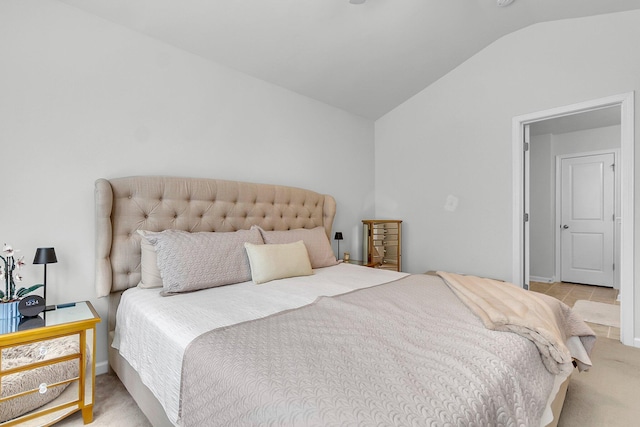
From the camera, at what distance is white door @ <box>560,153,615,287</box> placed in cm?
458

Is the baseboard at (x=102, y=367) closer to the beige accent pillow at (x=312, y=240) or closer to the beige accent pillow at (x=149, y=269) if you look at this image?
the beige accent pillow at (x=149, y=269)

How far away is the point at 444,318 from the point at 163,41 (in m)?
2.69

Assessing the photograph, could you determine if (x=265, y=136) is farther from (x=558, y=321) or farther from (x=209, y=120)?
(x=558, y=321)

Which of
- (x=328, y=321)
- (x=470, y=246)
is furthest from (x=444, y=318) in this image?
(x=470, y=246)

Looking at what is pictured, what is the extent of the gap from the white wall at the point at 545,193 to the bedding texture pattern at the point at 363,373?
459 centimetres

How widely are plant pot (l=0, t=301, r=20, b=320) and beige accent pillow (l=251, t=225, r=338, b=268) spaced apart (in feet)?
4.85

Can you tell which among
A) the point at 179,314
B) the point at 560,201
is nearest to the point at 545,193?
the point at 560,201

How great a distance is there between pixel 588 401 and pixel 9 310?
3.18 meters

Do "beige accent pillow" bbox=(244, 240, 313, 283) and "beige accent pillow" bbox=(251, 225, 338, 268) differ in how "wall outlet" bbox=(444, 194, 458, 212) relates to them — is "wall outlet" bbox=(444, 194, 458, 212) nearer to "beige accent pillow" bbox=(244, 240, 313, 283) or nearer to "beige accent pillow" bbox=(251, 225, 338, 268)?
"beige accent pillow" bbox=(251, 225, 338, 268)

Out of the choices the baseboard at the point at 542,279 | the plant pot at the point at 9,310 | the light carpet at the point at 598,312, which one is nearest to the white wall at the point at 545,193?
the baseboard at the point at 542,279

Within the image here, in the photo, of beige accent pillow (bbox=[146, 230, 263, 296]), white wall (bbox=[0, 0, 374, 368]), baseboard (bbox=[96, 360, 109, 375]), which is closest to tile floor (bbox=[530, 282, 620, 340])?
beige accent pillow (bbox=[146, 230, 263, 296])

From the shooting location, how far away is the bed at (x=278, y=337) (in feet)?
2.77

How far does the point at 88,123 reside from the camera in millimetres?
2100

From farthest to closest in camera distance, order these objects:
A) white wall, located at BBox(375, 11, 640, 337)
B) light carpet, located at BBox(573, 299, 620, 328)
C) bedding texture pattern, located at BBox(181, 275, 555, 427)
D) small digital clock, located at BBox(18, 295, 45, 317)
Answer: light carpet, located at BBox(573, 299, 620, 328) < white wall, located at BBox(375, 11, 640, 337) < small digital clock, located at BBox(18, 295, 45, 317) < bedding texture pattern, located at BBox(181, 275, 555, 427)
